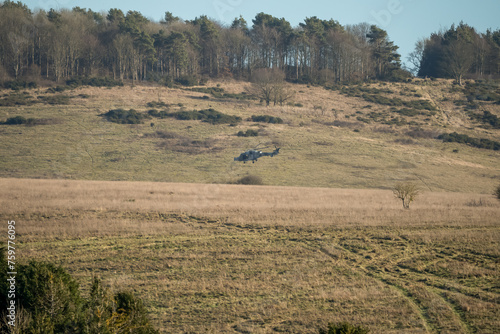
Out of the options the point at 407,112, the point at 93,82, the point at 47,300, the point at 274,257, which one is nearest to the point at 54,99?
the point at 93,82

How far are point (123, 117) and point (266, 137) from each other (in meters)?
28.7

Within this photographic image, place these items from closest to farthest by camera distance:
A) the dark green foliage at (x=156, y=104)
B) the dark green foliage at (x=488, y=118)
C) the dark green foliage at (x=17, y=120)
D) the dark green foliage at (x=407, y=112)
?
1. the dark green foliage at (x=17, y=120)
2. the dark green foliage at (x=156, y=104)
3. the dark green foliage at (x=488, y=118)
4. the dark green foliage at (x=407, y=112)

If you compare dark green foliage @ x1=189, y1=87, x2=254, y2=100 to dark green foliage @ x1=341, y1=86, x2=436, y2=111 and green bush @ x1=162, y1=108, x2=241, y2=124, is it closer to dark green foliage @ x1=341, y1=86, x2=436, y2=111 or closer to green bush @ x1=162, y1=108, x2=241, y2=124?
green bush @ x1=162, y1=108, x2=241, y2=124

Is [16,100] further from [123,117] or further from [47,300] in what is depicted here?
[47,300]

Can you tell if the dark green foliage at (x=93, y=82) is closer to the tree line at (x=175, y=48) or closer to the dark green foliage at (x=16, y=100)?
the tree line at (x=175, y=48)

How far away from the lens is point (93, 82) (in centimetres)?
10575

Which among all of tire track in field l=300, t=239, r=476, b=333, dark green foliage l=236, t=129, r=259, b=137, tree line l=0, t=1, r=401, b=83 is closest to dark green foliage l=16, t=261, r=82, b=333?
tire track in field l=300, t=239, r=476, b=333

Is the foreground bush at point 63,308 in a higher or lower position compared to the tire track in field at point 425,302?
higher

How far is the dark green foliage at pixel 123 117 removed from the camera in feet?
283

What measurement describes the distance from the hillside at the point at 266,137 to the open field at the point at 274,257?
27.6m

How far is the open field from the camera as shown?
1583 centimetres

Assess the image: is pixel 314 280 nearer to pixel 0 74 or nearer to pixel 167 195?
pixel 167 195

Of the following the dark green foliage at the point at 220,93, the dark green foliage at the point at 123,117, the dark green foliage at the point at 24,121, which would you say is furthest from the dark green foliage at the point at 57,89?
the dark green foliage at the point at 220,93

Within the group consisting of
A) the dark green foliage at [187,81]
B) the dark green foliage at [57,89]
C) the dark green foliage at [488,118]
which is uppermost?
Answer: the dark green foliage at [187,81]
